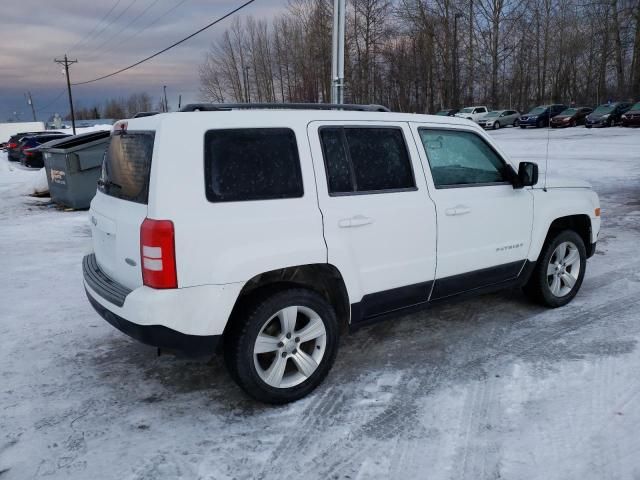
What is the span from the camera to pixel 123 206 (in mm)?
3258

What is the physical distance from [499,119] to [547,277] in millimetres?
37606

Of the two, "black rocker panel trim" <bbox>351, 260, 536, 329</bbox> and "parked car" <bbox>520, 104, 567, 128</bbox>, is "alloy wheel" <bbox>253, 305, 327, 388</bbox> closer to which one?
"black rocker panel trim" <bbox>351, 260, 536, 329</bbox>

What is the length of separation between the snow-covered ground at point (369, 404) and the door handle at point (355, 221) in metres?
1.10

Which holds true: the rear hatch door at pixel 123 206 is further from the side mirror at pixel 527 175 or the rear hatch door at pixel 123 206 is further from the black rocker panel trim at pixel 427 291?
the side mirror at pixel 527 175

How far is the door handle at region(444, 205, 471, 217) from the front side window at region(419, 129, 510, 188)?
7.1 inches

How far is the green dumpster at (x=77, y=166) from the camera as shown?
11.0 m

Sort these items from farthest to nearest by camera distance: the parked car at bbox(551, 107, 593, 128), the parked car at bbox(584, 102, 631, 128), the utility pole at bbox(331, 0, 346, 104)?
the parked car at bbox(551, 107, 593, 128)
the parked car at bbox(584, 102, 631, 128)
the utility pole at bbox(331, 0, 346, 104)

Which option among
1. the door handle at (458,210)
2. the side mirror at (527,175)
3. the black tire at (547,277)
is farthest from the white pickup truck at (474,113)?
the door handle at (458,210)

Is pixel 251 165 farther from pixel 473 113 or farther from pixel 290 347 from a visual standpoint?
pixel 473 113

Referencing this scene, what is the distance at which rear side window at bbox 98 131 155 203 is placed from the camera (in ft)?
10.1

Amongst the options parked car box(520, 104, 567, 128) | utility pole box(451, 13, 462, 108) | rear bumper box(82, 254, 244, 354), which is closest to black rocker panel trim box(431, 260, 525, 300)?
rear bumper box(82, 254, 244, 354)

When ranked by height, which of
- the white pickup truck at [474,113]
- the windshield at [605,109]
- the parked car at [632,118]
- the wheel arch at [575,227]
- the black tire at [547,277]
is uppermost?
the white pickup truck at [474,113]

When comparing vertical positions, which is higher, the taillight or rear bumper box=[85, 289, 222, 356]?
the taillight

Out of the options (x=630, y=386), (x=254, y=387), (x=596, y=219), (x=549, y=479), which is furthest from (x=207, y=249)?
(x=596, y=219)
